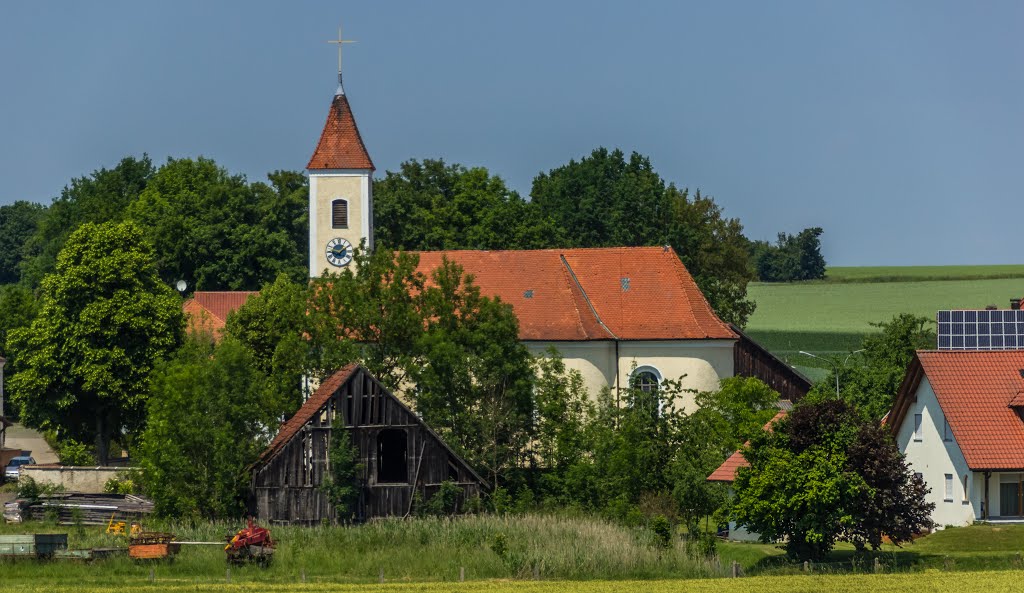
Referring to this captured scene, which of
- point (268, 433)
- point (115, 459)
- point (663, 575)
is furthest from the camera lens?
point (115, 459)

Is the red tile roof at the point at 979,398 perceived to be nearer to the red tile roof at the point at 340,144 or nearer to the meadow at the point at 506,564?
the meadow at the point at 506,564

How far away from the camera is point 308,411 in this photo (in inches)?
2398

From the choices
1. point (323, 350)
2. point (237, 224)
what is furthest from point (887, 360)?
point (237, 224)

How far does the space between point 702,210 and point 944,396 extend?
171 feet

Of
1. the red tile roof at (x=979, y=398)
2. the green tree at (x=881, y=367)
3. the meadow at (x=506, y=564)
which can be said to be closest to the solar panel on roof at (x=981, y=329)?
the red tile roof at (x=979, y=398)

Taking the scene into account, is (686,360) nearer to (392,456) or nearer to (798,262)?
(392,456)

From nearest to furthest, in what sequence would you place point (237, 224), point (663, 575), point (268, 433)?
point (663, 575) < point (268, 433) < point (237, 224)

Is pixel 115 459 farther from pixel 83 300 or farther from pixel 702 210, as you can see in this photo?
pixel 702 210

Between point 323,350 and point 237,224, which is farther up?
point 237,224

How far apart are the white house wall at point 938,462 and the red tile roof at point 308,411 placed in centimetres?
1759

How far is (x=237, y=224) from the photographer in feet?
338

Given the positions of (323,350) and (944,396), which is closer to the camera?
(944,396)

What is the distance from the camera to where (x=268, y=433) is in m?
64.4

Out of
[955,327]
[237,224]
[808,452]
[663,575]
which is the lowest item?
[663,575]
